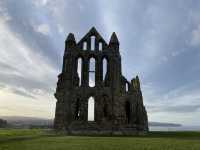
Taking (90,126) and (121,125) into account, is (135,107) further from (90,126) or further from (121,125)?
(90,126)

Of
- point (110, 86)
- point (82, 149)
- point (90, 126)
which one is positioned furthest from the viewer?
point (110, 86)

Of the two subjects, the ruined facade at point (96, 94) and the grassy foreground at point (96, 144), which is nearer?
the grassy foreground at point (96, 144)

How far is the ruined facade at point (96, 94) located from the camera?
33781mm

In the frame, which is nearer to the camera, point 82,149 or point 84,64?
point 82,149

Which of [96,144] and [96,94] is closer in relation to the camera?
[96,144]

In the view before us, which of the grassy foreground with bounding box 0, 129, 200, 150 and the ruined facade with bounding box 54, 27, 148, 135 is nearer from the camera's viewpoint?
the grassy foreground with bounding box 0, 129, 200, 150

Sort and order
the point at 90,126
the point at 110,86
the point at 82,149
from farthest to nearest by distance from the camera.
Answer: the point at 110,86, the point at 90,126, the point at 82,149

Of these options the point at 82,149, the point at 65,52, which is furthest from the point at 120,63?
the point at 82,149

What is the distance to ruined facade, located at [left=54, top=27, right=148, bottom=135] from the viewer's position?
111 ft

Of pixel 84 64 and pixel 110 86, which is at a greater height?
pixel 84 64

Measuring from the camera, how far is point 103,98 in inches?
1396

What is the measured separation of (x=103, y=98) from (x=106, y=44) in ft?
28.3

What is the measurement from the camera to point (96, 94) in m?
35.3

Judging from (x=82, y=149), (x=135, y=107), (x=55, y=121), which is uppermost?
(x=135, y=107)
